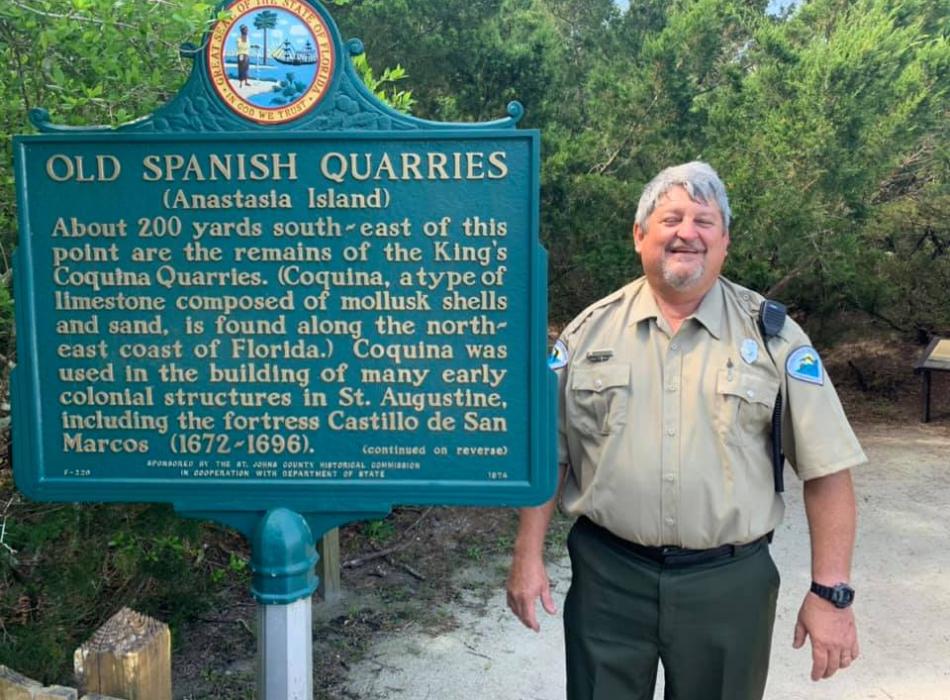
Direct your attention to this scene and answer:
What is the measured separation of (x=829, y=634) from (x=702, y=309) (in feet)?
3.15

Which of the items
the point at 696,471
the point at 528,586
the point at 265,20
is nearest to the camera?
the point at 265,20

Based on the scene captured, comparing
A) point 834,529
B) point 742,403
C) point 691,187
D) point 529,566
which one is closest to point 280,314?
point 529,566

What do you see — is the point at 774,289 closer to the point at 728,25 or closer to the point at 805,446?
the point at 728,25

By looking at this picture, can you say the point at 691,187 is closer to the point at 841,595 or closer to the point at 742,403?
the point at 742,403

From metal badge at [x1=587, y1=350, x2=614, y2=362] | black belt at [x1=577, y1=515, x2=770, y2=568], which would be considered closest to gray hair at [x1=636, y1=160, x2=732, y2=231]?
metal badge at [x1=587, y1=350, x2=614, y2=362]

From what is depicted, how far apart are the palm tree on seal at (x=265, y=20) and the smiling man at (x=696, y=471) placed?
42.9 inches

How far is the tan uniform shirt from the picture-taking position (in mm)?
2434

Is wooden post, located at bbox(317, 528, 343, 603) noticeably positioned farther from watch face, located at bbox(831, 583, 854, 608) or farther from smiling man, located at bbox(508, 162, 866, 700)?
watch face, located at bbox(831, 583, 854, 608)

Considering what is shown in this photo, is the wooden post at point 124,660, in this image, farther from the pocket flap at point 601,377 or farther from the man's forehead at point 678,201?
the man's forehead at point 678,201

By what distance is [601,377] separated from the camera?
8.38 feet

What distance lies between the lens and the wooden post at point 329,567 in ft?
15.3

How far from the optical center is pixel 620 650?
8.45ft

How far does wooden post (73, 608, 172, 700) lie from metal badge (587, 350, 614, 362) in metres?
1.34

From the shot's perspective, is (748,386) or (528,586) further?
(528,586)
